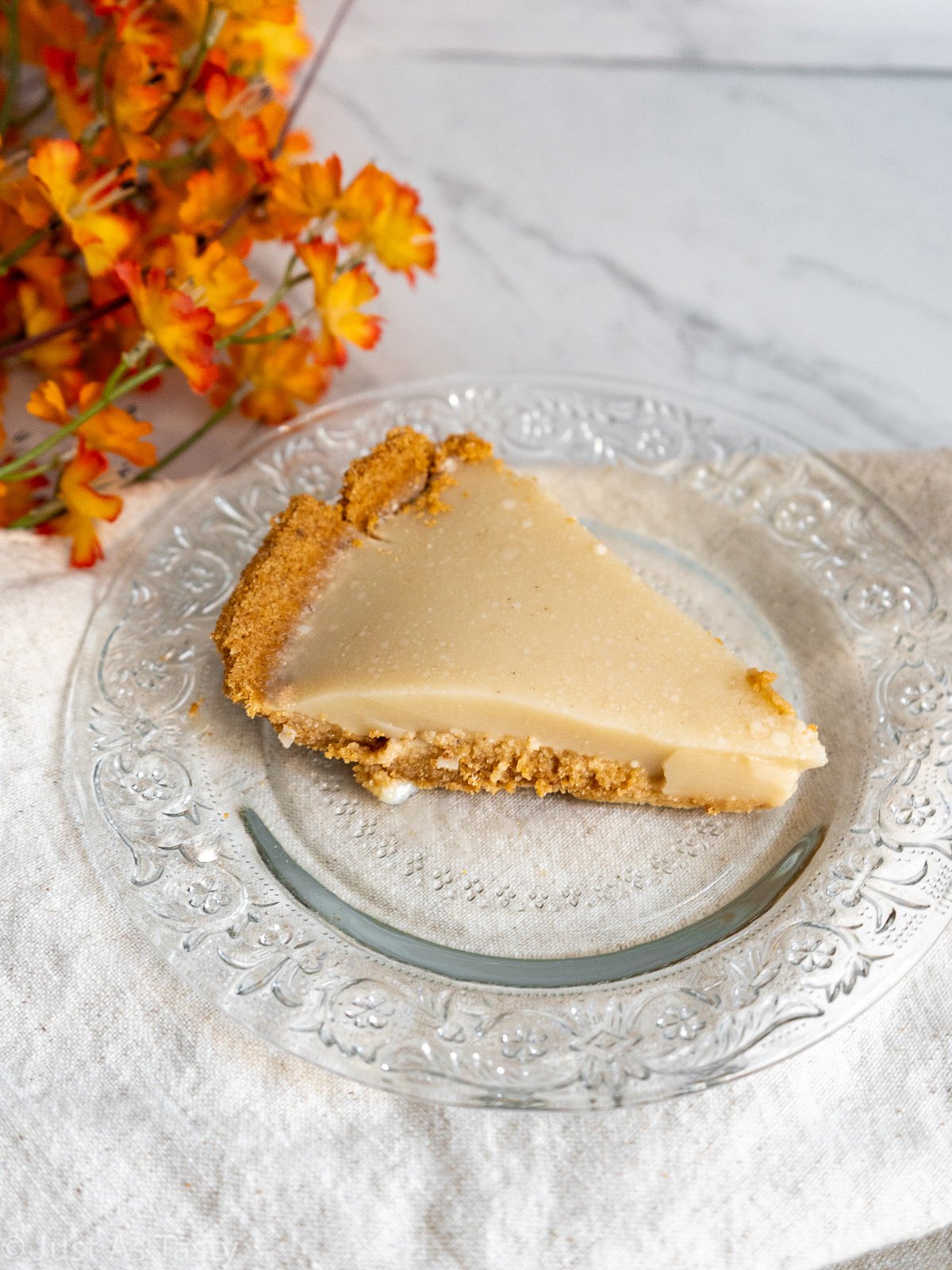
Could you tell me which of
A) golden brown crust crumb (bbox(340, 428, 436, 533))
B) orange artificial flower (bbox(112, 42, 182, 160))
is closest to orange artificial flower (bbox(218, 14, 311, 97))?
orange artificial flower (bbox(112, 42, 182, 160))

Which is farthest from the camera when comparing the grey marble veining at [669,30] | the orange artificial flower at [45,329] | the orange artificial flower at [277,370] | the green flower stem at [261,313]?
the grey marble veining at [669,30]

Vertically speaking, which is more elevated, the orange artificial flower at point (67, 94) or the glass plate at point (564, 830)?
the orange artificial flower at point (67, 94)

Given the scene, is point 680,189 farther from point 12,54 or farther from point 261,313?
point 12,54

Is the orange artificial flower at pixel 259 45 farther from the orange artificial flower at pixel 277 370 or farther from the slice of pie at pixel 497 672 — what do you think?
the slice of pie at pixel 497 672

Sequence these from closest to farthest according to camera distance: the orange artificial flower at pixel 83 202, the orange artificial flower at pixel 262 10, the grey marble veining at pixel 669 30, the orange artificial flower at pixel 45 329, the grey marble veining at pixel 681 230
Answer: the orange artificial flower at pixel 83 202 → the orange artificial flower at pixel 262 10 → the orange artificial flower at pixel 45 329 → the grey marble veining at pixel 681 230 → the grey marble veining at pixel 669 30

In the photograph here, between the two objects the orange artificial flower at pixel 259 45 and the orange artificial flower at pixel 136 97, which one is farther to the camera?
the orange artificial flower at pixel 259 45

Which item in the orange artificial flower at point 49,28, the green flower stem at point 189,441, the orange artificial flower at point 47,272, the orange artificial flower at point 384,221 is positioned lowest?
the green flower stem at point 189,441

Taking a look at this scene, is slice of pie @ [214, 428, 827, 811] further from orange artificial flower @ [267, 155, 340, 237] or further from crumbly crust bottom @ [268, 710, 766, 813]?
orange artificial flower @ [267, 155, 340, 237]

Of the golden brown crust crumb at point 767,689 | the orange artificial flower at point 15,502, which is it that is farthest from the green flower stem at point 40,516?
the golden brown crust crumb at point 767,689
